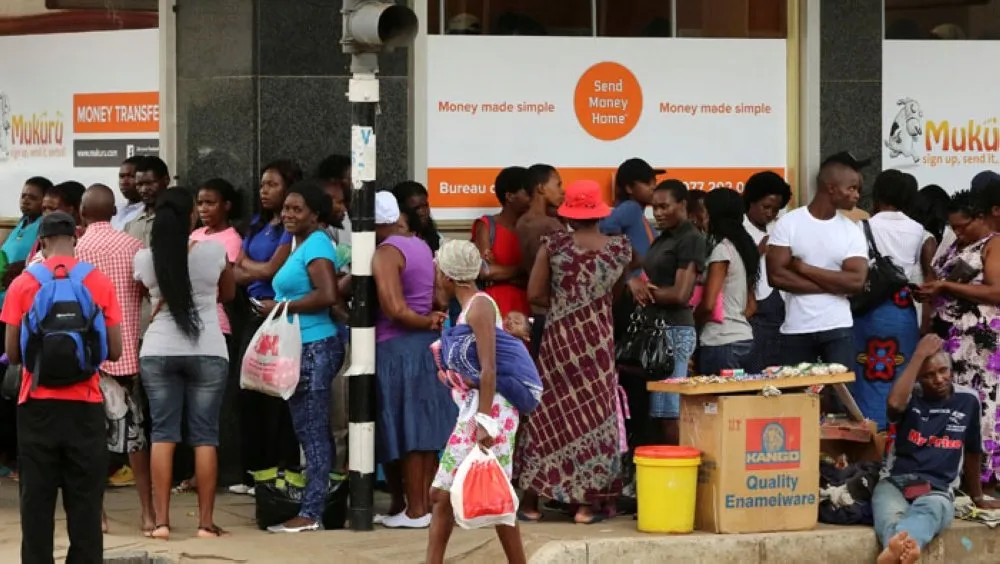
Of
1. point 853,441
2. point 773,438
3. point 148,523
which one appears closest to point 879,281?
point 853,441

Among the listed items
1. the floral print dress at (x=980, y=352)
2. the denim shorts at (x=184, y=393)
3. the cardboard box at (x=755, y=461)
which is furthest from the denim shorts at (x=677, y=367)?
the denim shorts at (x=184, y=393)

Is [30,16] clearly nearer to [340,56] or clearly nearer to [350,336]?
[340,56]

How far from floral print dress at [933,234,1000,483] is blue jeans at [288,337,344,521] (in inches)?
141

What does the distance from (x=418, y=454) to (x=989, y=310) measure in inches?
132

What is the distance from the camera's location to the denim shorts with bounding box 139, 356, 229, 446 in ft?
31.9

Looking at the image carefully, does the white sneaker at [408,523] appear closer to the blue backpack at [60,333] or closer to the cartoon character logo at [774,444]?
the cartoon character logo at [774,444]

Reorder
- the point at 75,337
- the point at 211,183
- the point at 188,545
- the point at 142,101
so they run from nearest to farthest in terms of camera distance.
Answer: the point at 75,337 < the point at 188,545 < the point at 211,183 < the point at 142,101

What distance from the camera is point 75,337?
831 cm

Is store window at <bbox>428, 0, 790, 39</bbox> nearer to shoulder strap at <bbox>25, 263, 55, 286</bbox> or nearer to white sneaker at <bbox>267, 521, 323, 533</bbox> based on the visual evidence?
white sneaker at <bbox>267, 521, 323, 533</bbox>

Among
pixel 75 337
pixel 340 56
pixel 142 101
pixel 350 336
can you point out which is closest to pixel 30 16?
pixel 142 101

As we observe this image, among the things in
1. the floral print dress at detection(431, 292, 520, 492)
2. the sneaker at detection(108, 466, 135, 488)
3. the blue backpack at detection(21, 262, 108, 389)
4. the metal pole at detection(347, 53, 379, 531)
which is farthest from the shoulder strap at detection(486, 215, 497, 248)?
the blue backpack at detection(21, 262, 108, 389)

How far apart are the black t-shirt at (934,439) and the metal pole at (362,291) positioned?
9.29 feet

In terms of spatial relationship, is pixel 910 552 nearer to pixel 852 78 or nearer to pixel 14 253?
pixel 852 78

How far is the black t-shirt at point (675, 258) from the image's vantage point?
1037 cm
